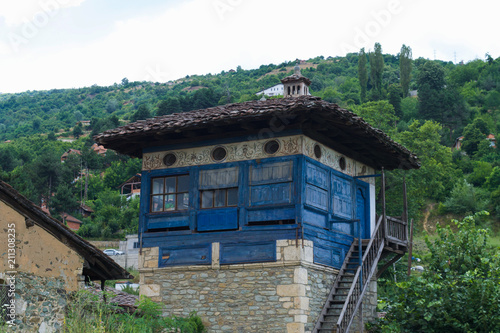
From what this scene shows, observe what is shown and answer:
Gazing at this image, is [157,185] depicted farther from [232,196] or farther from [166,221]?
[232,196]

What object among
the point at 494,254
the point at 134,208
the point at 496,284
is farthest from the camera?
the point at 134,208

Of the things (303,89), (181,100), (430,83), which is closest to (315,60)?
(430,83)

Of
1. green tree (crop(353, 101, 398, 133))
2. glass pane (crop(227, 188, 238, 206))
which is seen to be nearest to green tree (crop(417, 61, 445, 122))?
green tree (crop(353, 101, 398, 133))

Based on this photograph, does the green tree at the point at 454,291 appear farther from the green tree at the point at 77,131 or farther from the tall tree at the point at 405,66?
the green tree at the point at 77,131

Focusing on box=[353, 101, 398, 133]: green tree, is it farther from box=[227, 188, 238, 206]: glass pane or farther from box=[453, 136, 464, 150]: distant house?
box=[453, 136, 464, 150]: distant house

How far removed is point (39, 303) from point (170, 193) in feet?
15.1

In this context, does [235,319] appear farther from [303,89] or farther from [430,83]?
[430,83]

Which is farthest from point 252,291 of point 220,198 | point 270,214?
point 220,198

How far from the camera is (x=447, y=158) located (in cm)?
4516

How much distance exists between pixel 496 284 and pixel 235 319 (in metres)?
5.88

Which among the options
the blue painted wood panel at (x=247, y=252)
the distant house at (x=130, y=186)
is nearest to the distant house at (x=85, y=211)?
the distant house at (x=130, y=186)

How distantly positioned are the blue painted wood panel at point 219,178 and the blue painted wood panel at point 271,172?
470 millimetres

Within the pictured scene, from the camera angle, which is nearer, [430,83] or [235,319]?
[235,319]

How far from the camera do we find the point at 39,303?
1239cm
